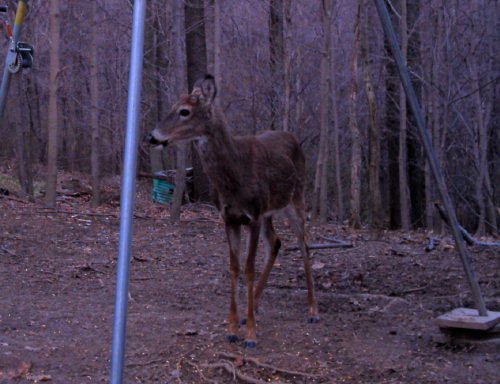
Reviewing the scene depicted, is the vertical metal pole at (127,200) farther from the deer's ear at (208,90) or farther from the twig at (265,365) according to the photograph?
the deer's ear at (208,90)

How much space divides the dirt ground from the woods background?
2820 mm

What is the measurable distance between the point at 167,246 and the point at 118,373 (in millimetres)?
7605

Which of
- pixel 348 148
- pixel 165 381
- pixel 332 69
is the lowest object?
pixel 165 381

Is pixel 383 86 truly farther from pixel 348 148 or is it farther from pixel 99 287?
pixel 99 287

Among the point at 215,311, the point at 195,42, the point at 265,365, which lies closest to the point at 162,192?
the point at 195,42

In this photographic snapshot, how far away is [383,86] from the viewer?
21.6 metres

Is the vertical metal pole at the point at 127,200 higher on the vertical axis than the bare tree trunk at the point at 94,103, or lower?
lower

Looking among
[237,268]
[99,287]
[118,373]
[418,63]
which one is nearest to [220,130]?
[237,268]

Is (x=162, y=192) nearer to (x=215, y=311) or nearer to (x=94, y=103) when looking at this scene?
(x=94, y=103)

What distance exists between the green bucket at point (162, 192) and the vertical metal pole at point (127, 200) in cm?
1438

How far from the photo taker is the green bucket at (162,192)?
1811 centimetres

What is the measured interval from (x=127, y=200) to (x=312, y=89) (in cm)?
2066

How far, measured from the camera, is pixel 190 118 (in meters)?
6.49

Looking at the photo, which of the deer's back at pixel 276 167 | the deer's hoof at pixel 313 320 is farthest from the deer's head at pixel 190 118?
the deer's hoof at pixel 313 320
